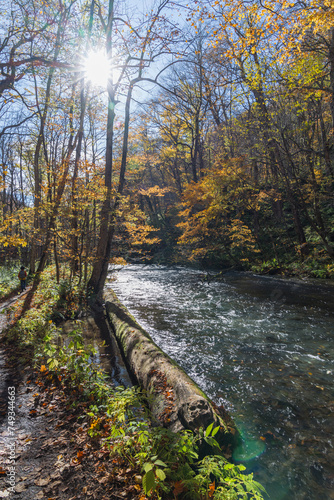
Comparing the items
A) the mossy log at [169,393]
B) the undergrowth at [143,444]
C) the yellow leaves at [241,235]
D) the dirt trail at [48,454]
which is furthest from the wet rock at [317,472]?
the yellow leaves at [241,235]

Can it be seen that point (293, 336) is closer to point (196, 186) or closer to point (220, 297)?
point (220, 297)

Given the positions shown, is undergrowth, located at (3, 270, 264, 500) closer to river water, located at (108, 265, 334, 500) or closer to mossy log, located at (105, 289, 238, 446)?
mossy log, located at (105, 289, 238, 446)

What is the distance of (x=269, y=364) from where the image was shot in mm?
5086

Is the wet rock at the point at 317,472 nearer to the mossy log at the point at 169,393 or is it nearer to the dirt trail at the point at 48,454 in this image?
the mossy log at the point at 169,393

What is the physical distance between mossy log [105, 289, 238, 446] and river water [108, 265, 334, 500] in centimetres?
53

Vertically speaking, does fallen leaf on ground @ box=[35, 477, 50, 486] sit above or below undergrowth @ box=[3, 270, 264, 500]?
below

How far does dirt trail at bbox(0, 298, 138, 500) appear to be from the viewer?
2.34 metres

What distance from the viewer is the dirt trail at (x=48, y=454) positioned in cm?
234

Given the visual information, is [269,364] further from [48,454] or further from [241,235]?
[241,235]

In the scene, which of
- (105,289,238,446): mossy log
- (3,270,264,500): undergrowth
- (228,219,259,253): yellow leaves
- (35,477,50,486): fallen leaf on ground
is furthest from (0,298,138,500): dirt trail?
(228,219,259,253): yellow leaves

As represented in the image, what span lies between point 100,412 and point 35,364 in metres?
2.08

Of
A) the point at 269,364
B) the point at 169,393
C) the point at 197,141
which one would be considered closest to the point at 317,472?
the point at 169,393

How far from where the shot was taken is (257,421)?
3660 millimetres

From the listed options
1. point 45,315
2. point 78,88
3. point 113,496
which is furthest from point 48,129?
point 113,496
